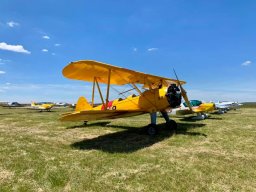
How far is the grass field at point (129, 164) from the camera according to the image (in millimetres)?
5199

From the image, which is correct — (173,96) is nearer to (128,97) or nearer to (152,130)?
(152,130)

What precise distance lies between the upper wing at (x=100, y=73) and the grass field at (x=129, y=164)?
3.13 metres

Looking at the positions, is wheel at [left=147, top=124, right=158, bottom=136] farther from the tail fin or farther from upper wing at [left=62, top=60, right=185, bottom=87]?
the tail fin

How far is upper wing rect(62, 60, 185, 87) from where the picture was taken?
991cm

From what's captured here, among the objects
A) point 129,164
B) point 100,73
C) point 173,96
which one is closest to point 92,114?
point 100,73

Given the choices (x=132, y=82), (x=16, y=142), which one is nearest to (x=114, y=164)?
(x=16, y=142)

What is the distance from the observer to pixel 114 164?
668 centimetres

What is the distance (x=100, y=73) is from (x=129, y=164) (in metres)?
6.13

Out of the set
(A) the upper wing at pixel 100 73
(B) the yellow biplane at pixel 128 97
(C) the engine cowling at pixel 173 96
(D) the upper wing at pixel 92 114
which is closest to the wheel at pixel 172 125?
(B) the yellow biplane at pixel 128 97

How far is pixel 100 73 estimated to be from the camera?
11.8m

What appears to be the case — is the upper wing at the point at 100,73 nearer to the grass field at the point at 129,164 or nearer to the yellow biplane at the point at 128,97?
the yellow biplane at the point at 128,97

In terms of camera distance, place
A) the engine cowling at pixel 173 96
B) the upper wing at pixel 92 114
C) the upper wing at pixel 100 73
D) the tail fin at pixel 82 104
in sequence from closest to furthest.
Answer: the upper wing at pixel 92 114 < the upper wing at pixel 100 73 < the engine cowling at pixel 173 96 < the tail fin at pixel 82 104

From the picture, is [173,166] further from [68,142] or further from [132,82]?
[132,82]

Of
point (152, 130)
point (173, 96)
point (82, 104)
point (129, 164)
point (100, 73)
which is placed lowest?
point (129, 164)
